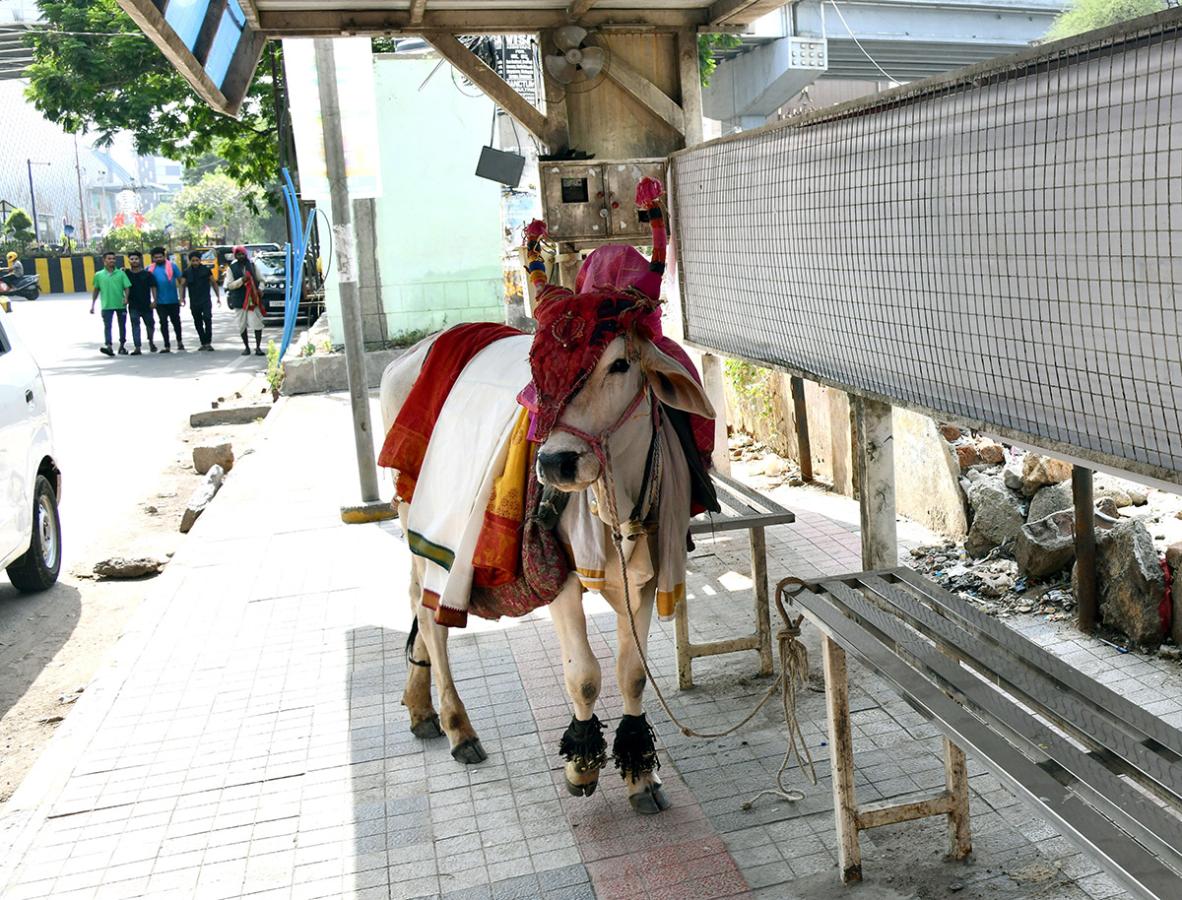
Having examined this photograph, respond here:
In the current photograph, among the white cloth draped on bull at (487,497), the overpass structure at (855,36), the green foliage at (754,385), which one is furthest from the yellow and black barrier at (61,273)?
the white cloth draped on bull at (487,497)

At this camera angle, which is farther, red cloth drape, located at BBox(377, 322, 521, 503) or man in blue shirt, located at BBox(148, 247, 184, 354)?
man in blue shirt, located at BBox(148, 247, 184, 354)

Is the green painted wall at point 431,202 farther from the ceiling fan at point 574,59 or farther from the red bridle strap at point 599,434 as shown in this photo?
the red bridle strap at point 599,434

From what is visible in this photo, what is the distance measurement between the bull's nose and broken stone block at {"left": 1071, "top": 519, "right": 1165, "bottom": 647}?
2881mm

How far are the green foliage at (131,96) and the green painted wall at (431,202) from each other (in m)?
5.42

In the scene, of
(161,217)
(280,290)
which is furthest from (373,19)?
(161,217)

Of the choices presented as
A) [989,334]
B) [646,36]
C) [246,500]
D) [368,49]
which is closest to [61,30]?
[368,49]

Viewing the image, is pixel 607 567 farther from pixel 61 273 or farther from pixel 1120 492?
pixel 61 273

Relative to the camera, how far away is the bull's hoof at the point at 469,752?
4625 mm

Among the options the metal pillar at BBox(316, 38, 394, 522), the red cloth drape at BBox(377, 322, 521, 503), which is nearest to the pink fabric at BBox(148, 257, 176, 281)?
the metal pillar at BBox(316, 38, 394, 522)

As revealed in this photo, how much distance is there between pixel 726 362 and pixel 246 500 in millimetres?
4004

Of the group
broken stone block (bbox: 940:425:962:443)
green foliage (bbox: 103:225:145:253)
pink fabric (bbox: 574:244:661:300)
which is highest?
green foliage (bbox: 103:225:145:253)

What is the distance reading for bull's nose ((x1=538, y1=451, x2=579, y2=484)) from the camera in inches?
131

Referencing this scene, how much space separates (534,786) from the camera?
441cm

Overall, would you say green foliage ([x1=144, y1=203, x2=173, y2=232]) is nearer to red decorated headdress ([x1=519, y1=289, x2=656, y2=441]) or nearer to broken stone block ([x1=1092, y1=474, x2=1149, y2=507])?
broken stone block ([x1=1092, y1=474, x2=1149, y2=507])
